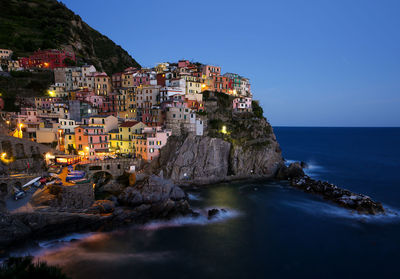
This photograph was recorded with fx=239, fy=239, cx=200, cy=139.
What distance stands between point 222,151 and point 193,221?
21.0m

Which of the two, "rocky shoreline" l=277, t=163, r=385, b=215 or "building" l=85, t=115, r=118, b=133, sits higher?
"building" l=85, t=115, r=118, b=133

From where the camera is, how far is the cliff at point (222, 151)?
45.0 meters

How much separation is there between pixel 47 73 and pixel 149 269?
62352 millimetres

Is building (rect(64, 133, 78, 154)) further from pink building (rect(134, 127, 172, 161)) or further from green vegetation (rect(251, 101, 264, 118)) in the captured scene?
green vegetation (rect(251, 101, 264, 118))

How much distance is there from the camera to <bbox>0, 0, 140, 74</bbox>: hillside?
3004 inches

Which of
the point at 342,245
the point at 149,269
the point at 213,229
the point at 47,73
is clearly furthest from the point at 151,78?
the point at 342,245

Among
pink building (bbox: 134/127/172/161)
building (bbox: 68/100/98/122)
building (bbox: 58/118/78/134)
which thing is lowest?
pink building (bbox: 134/127/172/161)

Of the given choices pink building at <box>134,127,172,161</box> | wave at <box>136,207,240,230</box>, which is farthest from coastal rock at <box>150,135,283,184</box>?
wave at <box>136,207,240,230</box>

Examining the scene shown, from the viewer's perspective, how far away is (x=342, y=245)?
2642 cm

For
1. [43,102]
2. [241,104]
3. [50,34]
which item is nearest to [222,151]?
[241,104]

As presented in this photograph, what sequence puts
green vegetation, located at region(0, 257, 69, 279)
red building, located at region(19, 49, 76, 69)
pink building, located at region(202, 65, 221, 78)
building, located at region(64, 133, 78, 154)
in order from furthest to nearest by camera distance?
red building, located at region(19, 49, 76, 69), pink building, located at region(202, 65, 221, 78), building, located at region(64, 133, 78, 154), green vegetation, located at region(0, 257, 69, 279)

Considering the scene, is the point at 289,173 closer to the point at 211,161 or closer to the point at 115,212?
the point at 211,161

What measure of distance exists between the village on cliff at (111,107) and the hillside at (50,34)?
11.0 meters

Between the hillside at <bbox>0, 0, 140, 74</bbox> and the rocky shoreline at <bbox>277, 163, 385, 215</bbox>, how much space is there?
235 feet
